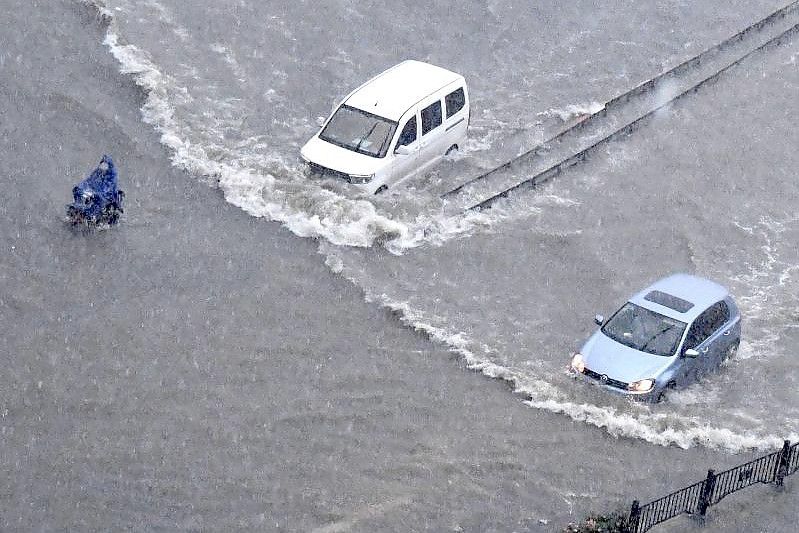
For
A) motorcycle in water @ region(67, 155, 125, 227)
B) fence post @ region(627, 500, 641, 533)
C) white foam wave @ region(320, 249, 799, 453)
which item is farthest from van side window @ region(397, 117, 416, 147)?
fence post @ region(627, 500, 641, 533)

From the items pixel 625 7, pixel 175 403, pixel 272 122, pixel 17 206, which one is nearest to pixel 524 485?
pixel 175 403

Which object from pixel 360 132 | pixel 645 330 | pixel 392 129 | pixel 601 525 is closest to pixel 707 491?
pixel 601 525

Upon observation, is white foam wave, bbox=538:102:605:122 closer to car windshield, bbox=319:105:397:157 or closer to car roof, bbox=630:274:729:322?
car windshield, bbox=319:105:397:157

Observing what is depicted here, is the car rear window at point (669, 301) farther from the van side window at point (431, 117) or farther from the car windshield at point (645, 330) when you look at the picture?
the van side window at point (431, 117)

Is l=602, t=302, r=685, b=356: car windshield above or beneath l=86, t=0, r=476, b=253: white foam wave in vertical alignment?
beneath

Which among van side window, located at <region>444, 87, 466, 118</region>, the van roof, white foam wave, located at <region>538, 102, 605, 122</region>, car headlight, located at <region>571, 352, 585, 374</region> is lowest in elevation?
car headlight, located at <region>571, 352, 585, 374</region>

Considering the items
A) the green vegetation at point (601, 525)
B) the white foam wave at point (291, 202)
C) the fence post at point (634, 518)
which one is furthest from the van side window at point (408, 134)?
the fence post at point (634, 518)

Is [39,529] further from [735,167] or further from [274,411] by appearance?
[735,167]
